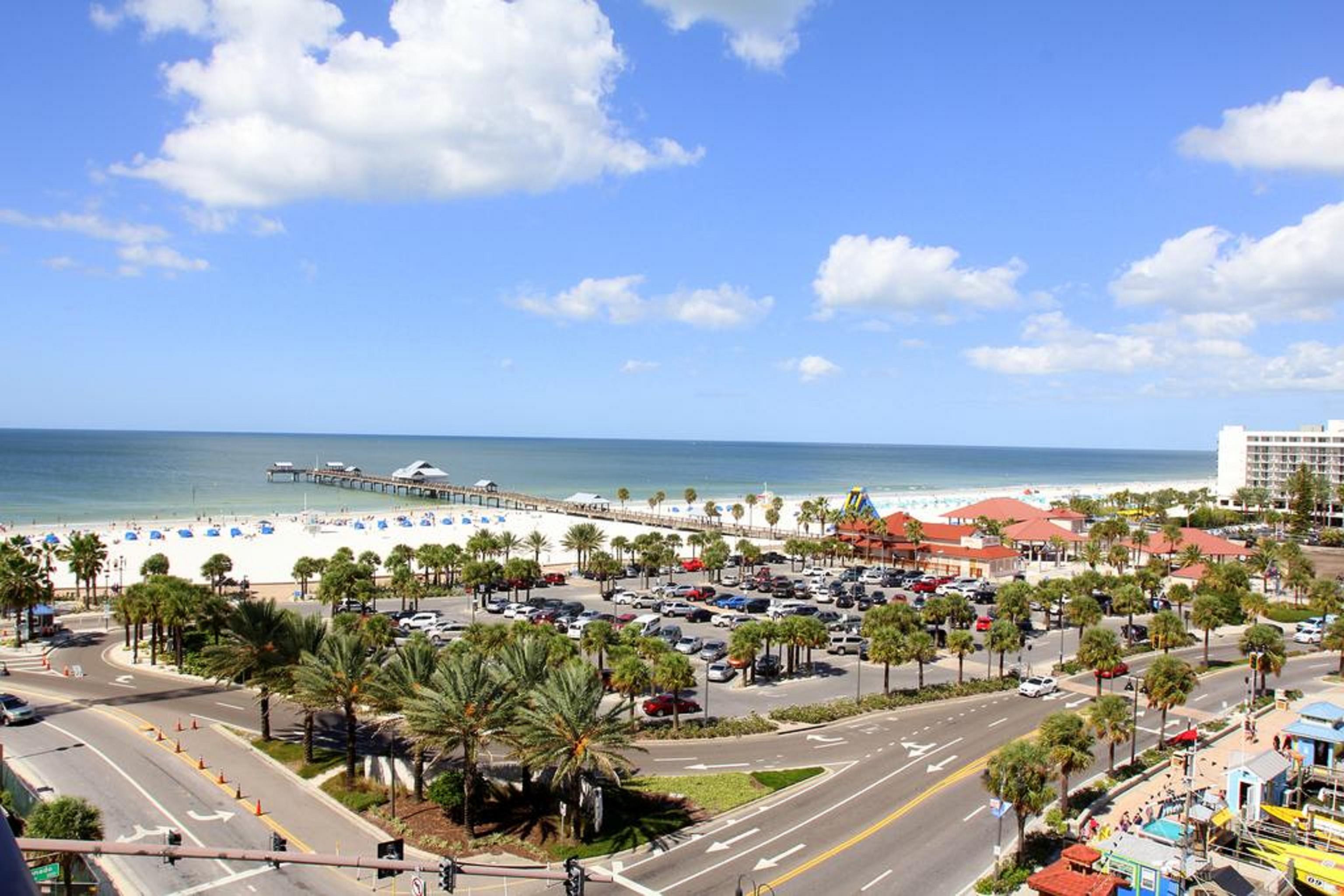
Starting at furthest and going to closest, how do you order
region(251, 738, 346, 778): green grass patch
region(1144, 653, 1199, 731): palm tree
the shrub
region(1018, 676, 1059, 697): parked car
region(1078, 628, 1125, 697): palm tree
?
region(1018, 676, 1059, 697): parked car → region(1078, 628, 1125, 697): palm tree → the shrub → region(1144, 653, 1199, 731): palm tree → region(251, 738, 346, 778): green grass patch

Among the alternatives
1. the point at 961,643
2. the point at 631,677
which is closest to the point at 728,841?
the point at 631,677

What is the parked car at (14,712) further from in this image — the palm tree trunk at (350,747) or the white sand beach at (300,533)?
the white sand beach at (300,533)

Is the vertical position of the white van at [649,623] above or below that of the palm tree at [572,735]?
below

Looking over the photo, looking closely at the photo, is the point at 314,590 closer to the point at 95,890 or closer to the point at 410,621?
the point at 410,621

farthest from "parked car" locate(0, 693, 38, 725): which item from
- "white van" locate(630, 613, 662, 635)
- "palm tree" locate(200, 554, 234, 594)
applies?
"white van" locate(630, 613, 662, 635)

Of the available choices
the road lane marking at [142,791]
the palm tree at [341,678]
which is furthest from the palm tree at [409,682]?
the road lane marking at [142,791]

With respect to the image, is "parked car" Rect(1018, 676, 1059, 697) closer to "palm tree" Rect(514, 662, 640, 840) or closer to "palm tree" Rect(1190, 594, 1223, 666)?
"palm tree" Rect(1190, 594, 1223, 666)
